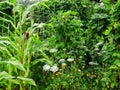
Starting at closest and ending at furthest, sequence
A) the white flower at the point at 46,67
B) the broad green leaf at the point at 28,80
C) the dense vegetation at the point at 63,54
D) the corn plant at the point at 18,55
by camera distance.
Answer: the broad green leaf at the point at 28,80, the corn plant at the point at 18,55, the dense vegetation at the point at 63,54, the white flower at the point at 46,67

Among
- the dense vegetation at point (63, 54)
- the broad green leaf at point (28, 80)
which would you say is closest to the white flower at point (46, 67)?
the dense vegetation at point (63, 54)

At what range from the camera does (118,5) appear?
3.33 metres

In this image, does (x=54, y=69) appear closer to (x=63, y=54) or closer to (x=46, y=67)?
(x=46, y=67)

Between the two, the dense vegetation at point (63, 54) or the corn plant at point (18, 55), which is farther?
the dense vegetation at point (63, 54)

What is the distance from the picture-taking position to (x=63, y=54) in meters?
3.96

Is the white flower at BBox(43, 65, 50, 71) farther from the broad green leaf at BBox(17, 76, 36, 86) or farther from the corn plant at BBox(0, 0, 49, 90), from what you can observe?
the broad green leaf at BBox(17, 76, 36, 86)

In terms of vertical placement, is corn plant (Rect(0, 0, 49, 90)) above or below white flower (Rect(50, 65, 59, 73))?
above

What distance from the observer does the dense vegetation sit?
3326 millimetres

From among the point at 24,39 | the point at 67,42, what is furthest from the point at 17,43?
the point at 67,42

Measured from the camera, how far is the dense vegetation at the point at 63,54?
10.9ft

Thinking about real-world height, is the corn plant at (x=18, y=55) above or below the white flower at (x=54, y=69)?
above

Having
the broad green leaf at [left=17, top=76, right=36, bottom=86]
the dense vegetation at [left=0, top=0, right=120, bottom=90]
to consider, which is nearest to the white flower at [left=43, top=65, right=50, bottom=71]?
the dense vegetation at [left=0, top=0, right=120, bottom=90]

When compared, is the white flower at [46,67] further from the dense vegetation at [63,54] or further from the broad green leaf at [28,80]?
the broad green leaf at [28,80]

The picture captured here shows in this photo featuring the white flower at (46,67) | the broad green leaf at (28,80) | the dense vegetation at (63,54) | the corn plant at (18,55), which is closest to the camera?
the broad green leaf at (28,80)
